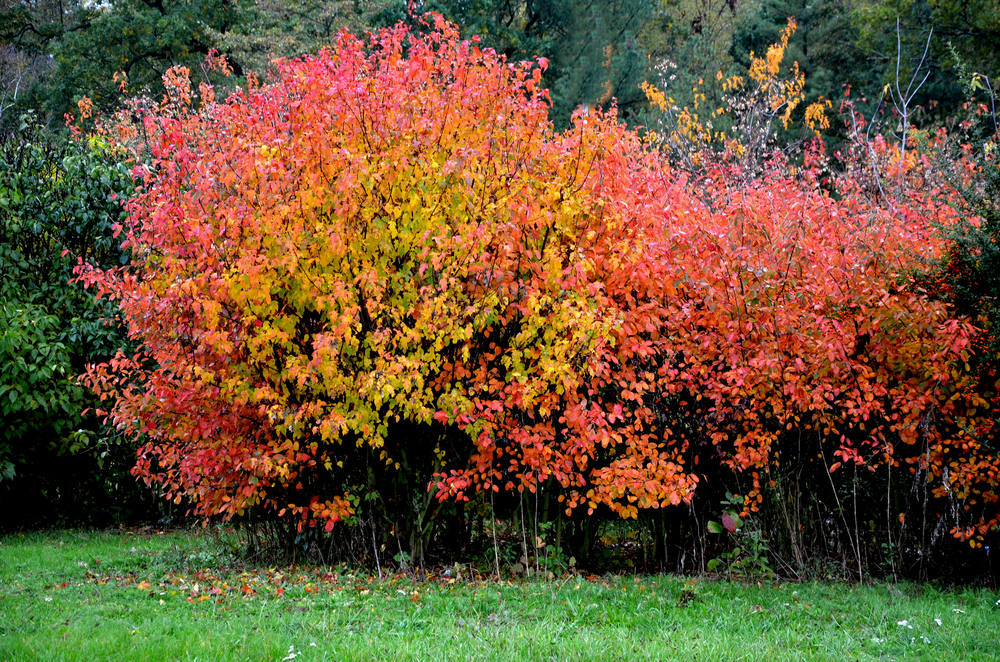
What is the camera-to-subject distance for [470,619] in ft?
16.0

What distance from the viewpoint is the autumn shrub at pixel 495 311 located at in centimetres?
543

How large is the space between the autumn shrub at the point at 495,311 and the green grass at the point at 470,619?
24.0 inches

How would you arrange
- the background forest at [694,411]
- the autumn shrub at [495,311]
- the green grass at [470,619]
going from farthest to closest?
the background forest at [694,411], the autumn shrub at [495,311], the green grass at [470,619]

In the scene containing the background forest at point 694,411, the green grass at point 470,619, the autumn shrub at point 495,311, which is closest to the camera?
the green grass at point 470,619

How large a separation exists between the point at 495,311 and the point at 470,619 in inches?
79.9

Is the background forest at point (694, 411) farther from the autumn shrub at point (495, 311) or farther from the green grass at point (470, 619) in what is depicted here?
the green grass at point (470, 619)

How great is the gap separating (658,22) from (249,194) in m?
26.1

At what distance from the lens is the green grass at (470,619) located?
→ 13.9ft

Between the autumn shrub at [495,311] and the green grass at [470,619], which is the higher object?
the autumn shrub at [495,311]

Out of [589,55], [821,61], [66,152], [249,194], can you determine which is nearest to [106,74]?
[589,55]

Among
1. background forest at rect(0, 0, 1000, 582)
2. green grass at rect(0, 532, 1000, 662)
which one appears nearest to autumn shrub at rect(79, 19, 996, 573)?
background forest at rect(0, 0, 1000, 582)

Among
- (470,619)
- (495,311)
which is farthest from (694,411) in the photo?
(470,619)

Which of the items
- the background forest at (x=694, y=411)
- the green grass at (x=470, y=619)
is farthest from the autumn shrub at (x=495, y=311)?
the green grass at (x=470, y=619)

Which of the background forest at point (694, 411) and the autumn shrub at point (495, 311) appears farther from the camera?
the background forest at point (694, 411)
